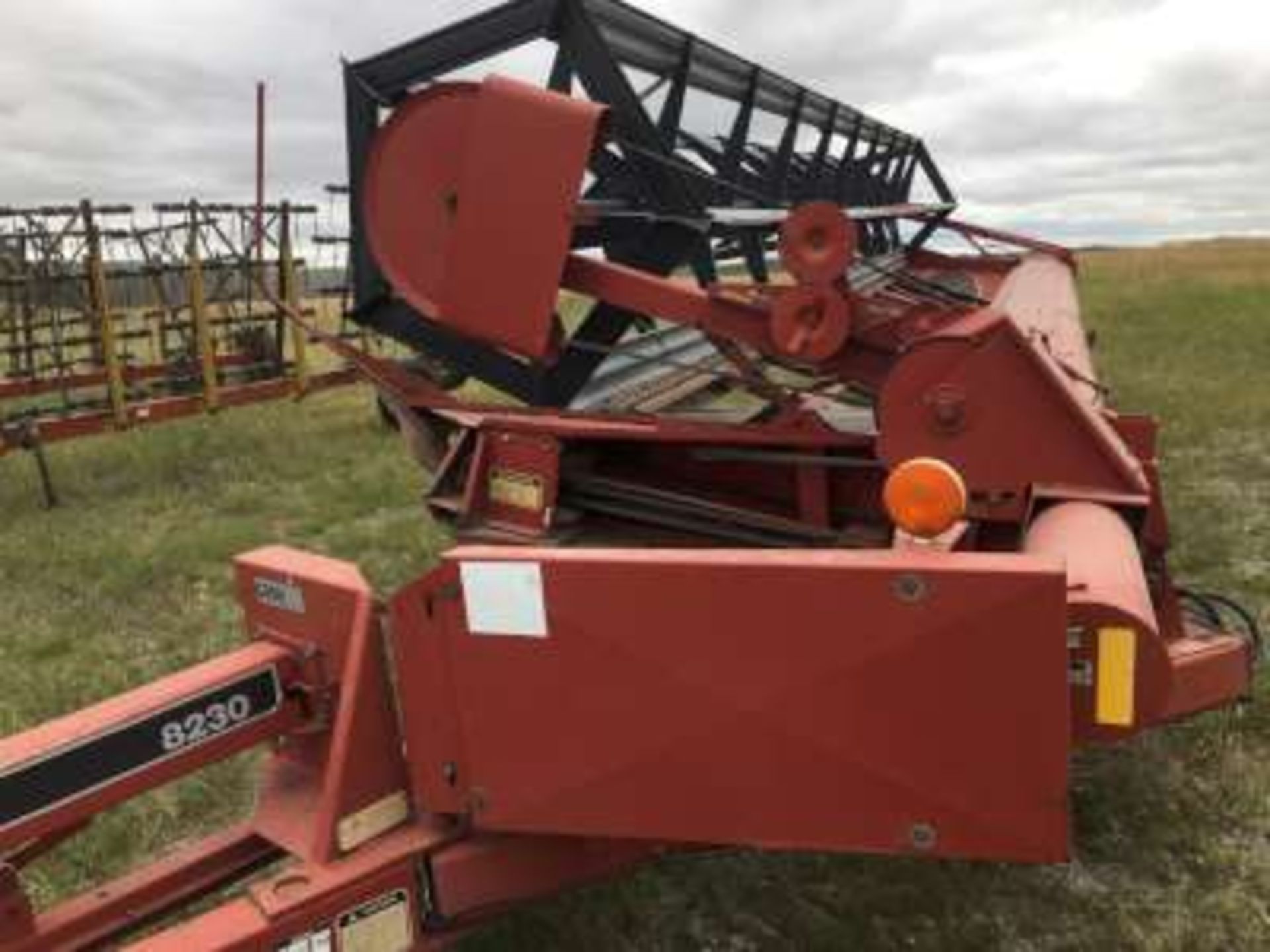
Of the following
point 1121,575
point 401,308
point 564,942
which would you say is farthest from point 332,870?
point 401,308

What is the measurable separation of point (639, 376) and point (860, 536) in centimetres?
156

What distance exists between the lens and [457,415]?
453 centimetres

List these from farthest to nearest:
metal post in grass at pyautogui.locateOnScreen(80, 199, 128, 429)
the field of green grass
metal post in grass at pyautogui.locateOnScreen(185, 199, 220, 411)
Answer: metal post in grass at pyautogui.locateOnScreen(185, 199, 220, 411) → metal post in grass at pyautogui.locateOnScreen(80, 199, 128, 429) → the field of green grass

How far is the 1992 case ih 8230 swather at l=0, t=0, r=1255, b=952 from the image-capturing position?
222cm

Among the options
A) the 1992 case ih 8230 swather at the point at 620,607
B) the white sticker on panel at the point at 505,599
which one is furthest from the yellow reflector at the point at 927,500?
the white sticker on panel at the point at 505,599

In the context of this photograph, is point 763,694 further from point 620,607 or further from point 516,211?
point 516,211

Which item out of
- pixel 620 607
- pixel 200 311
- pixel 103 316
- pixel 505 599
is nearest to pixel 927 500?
pixel 620 607

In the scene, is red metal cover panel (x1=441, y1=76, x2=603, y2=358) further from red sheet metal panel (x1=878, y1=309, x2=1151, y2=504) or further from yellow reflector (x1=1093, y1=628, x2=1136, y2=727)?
yellow reflector (x1=1093, y1=628, x2=1136, y2=727)

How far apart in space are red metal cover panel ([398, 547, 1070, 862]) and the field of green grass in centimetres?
15

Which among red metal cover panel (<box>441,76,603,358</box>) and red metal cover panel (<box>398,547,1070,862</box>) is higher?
red metal cover panel (<box>441,76,603,358</box>)

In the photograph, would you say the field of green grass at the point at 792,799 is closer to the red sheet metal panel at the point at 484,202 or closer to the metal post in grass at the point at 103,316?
the metal post in grass at the point at 103,316

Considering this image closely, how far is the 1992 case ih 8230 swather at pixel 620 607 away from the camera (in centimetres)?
222

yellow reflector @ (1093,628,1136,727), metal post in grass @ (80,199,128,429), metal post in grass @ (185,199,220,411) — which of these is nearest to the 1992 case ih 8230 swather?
yellow reflector @ (1093,628,1136,727)

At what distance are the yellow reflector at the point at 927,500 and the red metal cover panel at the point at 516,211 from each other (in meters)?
1.52
